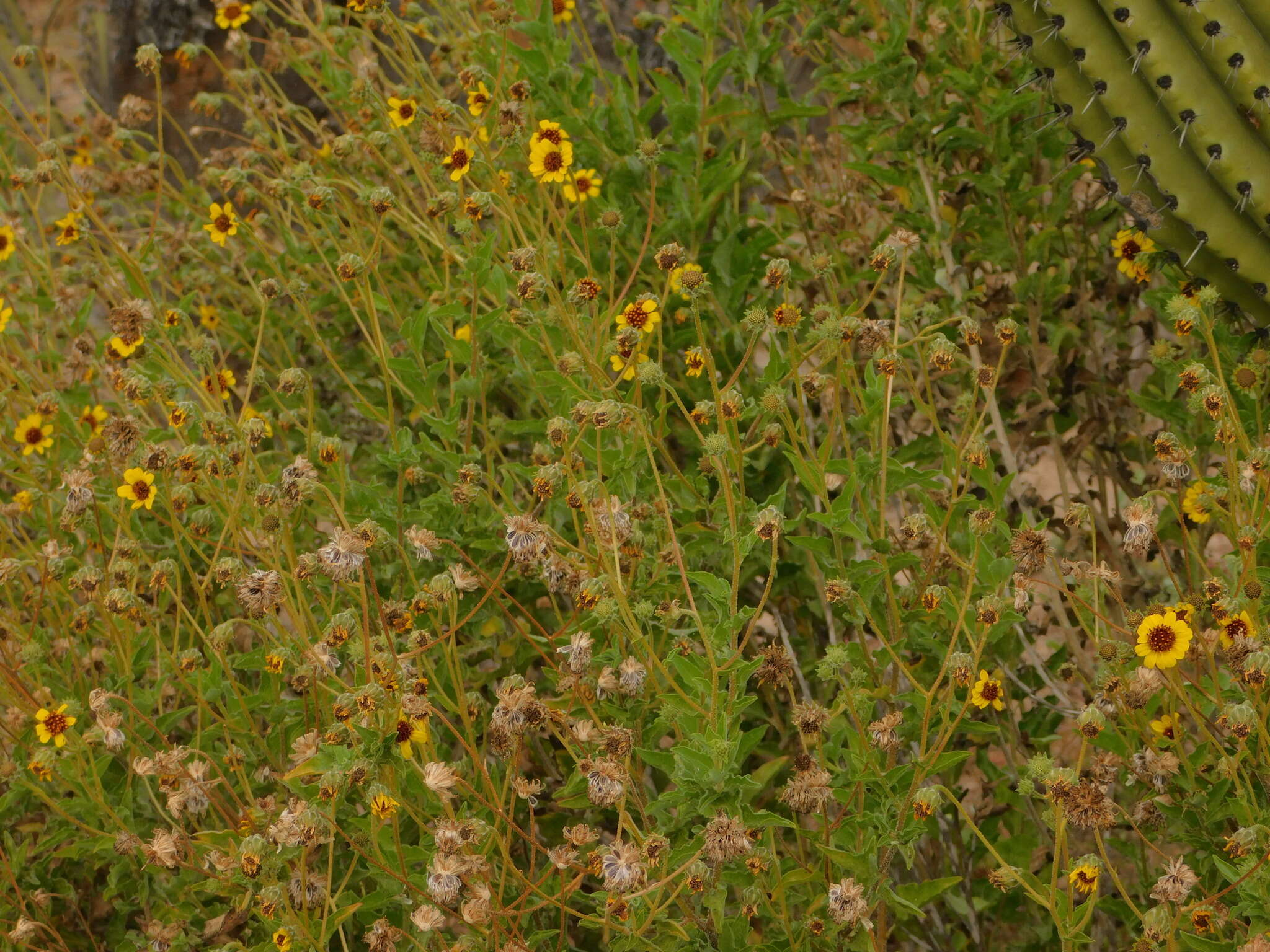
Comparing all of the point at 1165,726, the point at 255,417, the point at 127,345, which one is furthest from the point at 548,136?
the point at 1165,726

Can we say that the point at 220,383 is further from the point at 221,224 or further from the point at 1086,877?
the point at 1086,877

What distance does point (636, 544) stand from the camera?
1782mm

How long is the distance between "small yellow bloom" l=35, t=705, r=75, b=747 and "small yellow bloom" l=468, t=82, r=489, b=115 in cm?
131

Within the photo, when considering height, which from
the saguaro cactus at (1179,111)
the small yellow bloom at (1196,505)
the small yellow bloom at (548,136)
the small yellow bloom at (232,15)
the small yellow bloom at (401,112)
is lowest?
the small yellow bloom at (232,15)

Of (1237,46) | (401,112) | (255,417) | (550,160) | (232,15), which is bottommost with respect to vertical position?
(255,417)

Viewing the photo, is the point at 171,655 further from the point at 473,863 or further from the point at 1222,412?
the point at 1222,412

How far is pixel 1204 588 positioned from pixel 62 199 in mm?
4691

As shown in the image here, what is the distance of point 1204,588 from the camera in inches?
63.1

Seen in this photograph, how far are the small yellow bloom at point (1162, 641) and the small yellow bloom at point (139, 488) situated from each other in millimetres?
1461

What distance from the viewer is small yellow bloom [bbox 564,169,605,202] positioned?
7.27 ft

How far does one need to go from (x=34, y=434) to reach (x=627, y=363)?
1261 mm

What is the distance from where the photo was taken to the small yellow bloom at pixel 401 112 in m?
2.49

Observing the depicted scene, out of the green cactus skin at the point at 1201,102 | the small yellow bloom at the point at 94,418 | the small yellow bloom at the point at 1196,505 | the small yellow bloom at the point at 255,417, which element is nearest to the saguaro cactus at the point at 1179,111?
the green cactus skin at the point at 1201,102

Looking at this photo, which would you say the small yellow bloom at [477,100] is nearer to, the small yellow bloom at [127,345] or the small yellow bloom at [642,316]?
the small yellow bloom at [642,316]
